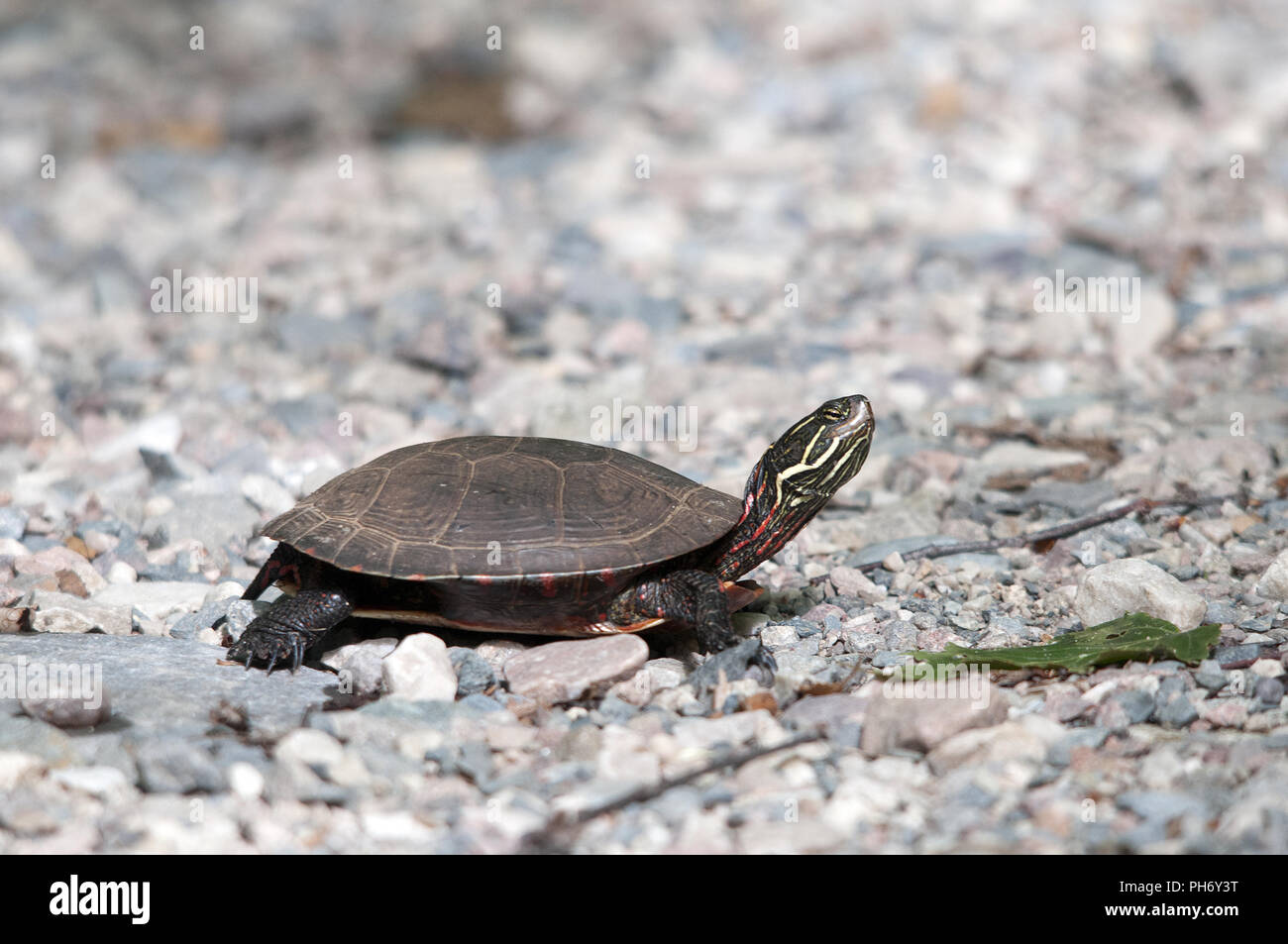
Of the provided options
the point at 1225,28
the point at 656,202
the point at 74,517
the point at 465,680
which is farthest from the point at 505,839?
the point at 1225,28

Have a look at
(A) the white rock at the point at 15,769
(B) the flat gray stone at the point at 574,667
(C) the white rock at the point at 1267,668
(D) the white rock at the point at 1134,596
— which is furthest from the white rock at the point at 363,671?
(C) the white rock at the point at 1267,668

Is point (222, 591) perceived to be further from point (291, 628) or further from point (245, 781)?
point (245, 781)

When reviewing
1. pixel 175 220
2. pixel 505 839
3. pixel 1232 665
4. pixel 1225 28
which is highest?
pixel 1225 28

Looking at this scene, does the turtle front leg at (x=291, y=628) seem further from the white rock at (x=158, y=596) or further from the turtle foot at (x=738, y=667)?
the turtle foot at (x=738, y=667)

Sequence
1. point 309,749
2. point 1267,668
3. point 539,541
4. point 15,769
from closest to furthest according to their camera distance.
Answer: point 15,769
point 309,749
point 1267,668
point 539,541

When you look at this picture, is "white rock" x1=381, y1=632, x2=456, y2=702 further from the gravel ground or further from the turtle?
the turtle

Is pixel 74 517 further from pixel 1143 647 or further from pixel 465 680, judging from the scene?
pixel 1143 647

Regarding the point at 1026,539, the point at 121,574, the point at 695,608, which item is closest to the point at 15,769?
the point at 121,574
